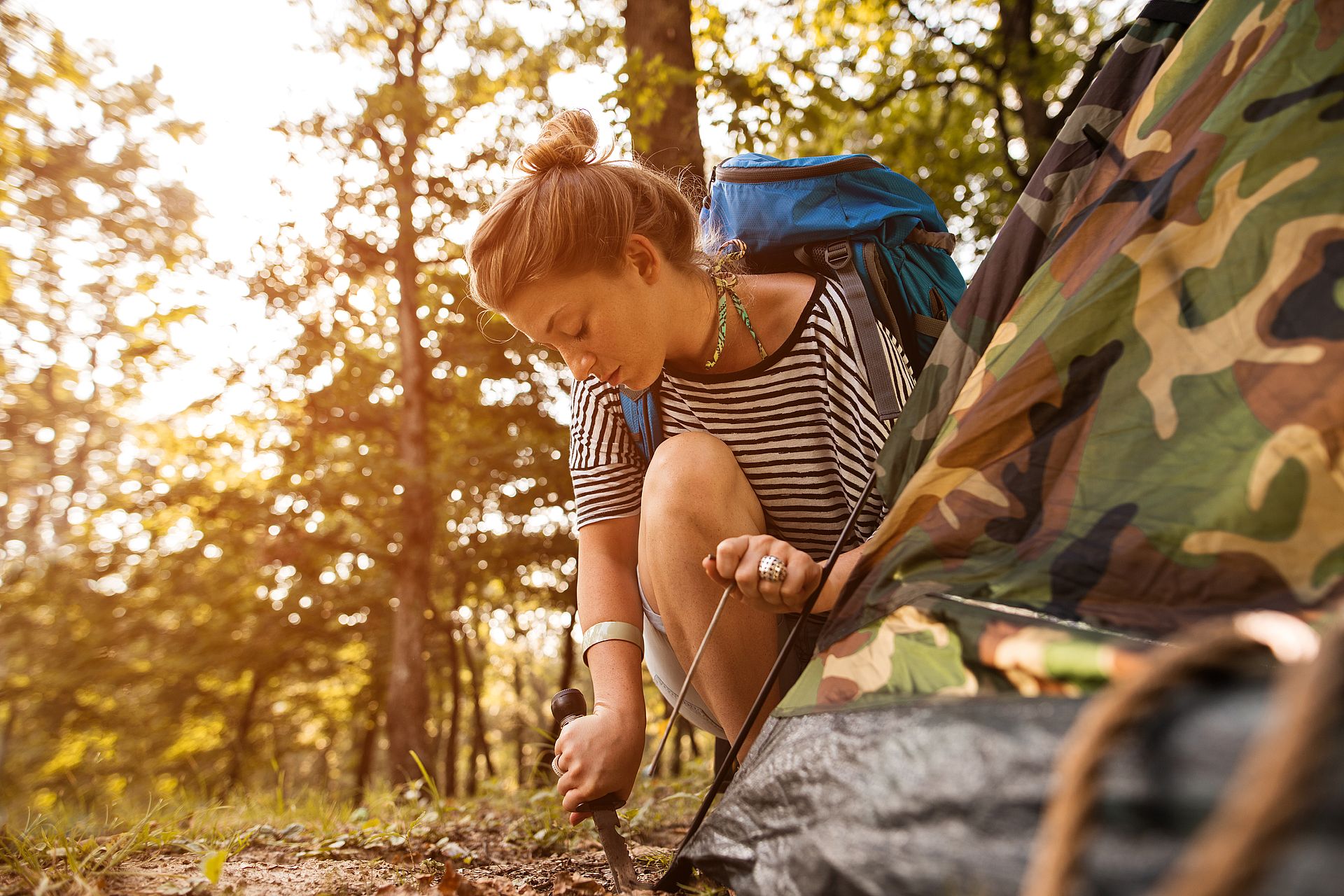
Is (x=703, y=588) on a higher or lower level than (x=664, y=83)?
lower

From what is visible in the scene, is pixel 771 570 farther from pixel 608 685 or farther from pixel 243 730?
pixel 243 730

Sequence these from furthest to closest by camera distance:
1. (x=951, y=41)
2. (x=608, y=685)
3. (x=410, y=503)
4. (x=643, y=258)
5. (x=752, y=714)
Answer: (x=410, y=503) < (x=951, y=41) < (x=643, y=258) < (x=608, y=685) < (x=752, y=714)

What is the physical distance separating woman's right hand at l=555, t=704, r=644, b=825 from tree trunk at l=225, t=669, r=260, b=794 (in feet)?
32.8

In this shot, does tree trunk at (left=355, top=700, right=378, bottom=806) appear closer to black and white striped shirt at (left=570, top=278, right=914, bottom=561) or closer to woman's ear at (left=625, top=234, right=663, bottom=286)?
black and white striped shirt at (left=570, top=278, right=914, bottom=561)

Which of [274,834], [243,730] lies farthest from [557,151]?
[243,730]

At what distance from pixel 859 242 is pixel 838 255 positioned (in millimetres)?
61

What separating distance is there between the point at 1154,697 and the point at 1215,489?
647 mm

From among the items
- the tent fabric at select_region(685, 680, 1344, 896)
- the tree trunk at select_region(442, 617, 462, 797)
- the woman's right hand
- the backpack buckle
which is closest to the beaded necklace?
the backpack buckle

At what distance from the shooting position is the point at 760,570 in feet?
4.64

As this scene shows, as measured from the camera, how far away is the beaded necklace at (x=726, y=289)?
206 cm

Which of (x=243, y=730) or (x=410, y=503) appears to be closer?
(x=410, y=503)

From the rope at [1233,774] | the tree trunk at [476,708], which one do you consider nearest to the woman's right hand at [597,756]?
the rope at [1233,774]

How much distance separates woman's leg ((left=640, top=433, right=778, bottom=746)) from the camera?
67.8 inches

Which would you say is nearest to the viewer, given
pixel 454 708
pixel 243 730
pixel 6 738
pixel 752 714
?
pixel 752 714
